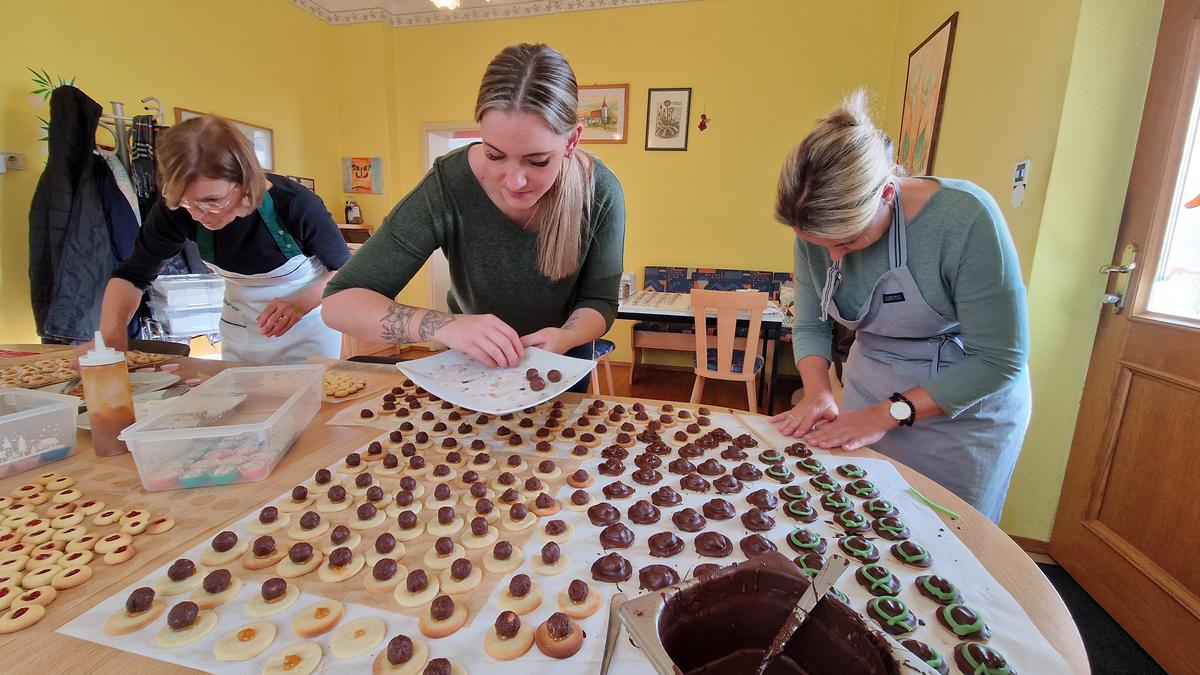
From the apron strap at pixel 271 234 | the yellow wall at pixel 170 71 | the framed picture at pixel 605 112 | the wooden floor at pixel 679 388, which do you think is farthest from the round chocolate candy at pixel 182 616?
the framed picture at pixel 605 112

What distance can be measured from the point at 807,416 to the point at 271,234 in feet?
6.55

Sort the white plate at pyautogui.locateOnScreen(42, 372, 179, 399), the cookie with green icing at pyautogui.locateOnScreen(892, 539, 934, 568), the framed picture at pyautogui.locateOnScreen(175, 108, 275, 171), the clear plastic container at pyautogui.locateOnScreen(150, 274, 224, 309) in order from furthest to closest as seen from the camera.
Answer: the framed picture at pyautogui.locateOnScreen(175, 108, 275, 171), the clear plastic container at pyautogui.locateOnScreen(150, 274, 224, 309), the white plate at pyautogui.locateOnScreen(42, 372, 179, 399), the cookie with green icing at pyautogui.locateOnScreen(892, 539, 934, 568)

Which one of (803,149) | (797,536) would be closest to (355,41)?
(803,149)

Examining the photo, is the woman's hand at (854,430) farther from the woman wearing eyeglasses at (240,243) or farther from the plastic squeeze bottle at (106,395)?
the woman wearing eyeglasses at (240,243)

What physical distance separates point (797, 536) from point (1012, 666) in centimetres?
32

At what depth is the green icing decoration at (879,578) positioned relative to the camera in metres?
0.81

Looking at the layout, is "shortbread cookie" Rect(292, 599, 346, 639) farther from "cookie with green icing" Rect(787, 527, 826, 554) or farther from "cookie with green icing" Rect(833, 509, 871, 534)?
"cookie with green icing" Rect(833, 509, 871, 534)

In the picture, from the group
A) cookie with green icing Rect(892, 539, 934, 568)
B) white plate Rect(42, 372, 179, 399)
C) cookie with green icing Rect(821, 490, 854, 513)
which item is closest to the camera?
cookie with green icing Rect(892, 539, 934, 568)

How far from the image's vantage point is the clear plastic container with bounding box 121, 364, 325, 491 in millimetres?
1048

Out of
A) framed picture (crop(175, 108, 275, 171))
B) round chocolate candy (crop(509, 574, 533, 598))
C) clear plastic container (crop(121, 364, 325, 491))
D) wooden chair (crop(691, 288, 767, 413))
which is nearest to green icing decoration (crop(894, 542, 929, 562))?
round chocolate candy (crop(509, 574, 533, 598))

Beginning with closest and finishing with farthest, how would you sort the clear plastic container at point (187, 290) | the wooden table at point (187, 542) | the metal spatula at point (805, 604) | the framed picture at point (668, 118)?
1. the metal spatula at point (805, 604)
2. the wooden table at point (187, 542)
3. the clear plastic container at point (187, 290)
4. the framed picture at point (668, 118)

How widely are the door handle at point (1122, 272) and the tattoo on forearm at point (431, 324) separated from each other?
8.64 feet

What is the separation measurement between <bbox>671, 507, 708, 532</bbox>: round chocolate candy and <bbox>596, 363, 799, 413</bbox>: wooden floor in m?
3.66

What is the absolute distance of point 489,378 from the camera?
1.37 meters
